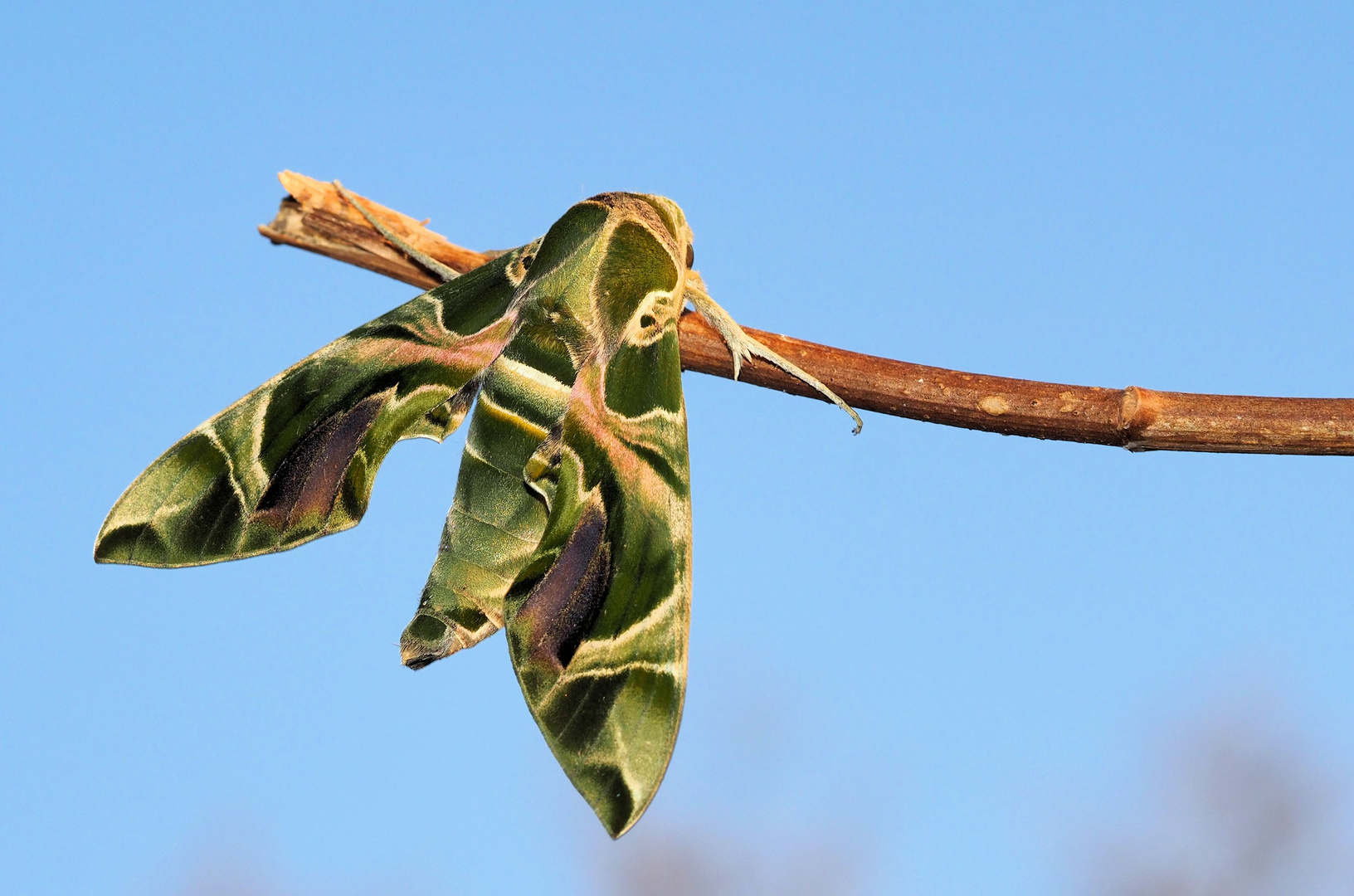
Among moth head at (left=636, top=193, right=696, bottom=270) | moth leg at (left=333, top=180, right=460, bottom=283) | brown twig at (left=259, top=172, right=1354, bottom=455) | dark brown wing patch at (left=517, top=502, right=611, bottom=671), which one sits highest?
moth leg at (left=333, top=180, right=460, bottom=283)

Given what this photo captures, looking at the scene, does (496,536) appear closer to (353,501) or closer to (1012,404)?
(353,501)

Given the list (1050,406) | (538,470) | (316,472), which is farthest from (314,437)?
(1050,406)

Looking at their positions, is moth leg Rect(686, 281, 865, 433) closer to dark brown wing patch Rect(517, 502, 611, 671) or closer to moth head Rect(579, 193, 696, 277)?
moth head Rect(579, 193, 696, 277)

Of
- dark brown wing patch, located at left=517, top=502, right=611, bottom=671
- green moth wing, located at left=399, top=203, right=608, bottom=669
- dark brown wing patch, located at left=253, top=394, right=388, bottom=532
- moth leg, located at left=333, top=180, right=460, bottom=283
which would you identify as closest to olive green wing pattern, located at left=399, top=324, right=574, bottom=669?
green moth wing, located at left=399, top=203, right=608, bottom=669

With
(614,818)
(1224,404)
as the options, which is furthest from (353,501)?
(1224,404)

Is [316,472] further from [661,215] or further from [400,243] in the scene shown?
[661,215]

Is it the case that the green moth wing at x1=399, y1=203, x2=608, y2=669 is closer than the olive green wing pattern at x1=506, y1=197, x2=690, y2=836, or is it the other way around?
the olive green wing pattern at x1=506, y1=197, x2=690, y2=836

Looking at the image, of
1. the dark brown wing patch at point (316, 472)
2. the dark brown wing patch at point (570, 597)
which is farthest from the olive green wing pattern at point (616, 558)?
the dark brown wing patch at point (316, 472)

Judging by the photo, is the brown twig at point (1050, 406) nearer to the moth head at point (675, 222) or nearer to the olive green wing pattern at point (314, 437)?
the moth head at point (675, 222)
